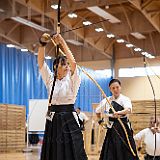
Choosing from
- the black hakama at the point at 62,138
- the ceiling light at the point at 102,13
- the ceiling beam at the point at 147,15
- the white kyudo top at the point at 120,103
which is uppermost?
the ceiling light at the point at 102,13

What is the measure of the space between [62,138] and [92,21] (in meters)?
12.7

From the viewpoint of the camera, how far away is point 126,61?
69.4 ft

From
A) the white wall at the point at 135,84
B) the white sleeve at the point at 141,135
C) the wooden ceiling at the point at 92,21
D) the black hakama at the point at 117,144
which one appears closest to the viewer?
the black hakama at the point at 117,144

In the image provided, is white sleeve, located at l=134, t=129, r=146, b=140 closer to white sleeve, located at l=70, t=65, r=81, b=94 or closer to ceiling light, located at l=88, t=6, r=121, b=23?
white sleeve, located at l=70, t=65, r=81, b=94

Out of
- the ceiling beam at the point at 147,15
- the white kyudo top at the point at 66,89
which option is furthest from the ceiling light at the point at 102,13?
the white kyudo top at the point at 66,89

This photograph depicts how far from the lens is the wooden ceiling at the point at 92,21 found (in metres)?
12.5

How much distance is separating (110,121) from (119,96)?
14.3 inches

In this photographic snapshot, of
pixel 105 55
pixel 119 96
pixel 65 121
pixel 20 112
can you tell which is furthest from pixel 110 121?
pixel 105 55

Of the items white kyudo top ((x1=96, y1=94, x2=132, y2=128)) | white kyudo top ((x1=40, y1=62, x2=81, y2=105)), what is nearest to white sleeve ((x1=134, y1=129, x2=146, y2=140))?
white kyudo top ((x1=96, y1=94, x2=132, y2=128))

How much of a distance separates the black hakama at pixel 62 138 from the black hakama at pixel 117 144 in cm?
196

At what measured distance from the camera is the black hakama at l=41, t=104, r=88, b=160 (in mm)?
3314

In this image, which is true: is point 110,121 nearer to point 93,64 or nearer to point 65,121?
point 65,121

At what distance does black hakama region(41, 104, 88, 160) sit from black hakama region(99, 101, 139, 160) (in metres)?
1.96

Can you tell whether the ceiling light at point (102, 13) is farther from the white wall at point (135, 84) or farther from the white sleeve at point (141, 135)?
the white sleeve at point (141, 135)
